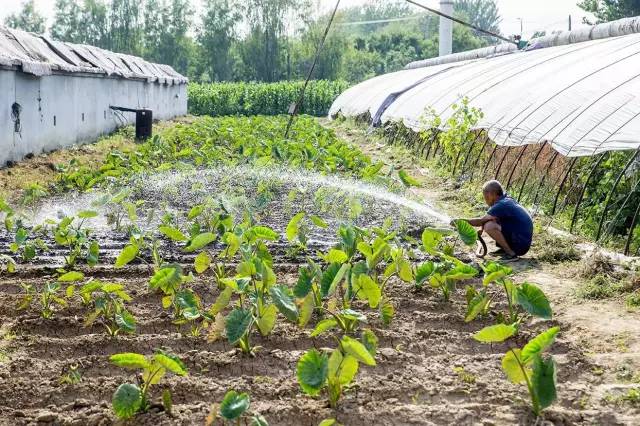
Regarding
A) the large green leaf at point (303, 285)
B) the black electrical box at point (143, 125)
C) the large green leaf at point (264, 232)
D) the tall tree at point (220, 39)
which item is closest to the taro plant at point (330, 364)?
the large green leaf at point (303, 285)

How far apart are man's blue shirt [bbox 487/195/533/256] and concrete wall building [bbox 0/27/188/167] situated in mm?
8559

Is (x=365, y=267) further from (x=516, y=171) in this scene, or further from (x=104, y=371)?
(x=516, y=171)

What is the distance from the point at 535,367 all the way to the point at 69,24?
75.1m

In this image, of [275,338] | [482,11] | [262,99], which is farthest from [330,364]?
[482,11]

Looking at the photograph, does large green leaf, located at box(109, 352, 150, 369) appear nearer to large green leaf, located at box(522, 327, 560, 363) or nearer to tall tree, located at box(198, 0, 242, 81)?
large green leaf, located at box(522, 327, 560, 363)

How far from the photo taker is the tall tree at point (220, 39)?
206 feet

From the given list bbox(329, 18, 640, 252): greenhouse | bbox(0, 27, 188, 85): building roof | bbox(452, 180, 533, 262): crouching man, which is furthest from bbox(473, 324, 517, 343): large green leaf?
bbox(0, 27, 188, 85): building roof

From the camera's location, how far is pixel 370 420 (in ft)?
12.2

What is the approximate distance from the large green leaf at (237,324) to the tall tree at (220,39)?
196 ft

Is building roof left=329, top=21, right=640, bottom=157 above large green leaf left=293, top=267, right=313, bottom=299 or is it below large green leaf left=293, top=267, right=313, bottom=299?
above

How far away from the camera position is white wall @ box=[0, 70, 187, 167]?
12.9 m

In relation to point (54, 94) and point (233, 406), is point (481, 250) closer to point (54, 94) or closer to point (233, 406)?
point (233, 406)

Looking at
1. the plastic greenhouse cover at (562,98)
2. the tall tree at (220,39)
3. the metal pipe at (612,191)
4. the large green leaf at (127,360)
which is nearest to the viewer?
the large green leaf at (127,360)

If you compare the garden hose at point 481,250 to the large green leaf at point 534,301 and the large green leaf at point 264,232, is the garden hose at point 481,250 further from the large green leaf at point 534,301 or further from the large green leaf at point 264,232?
the large green leaf at point 534,301
